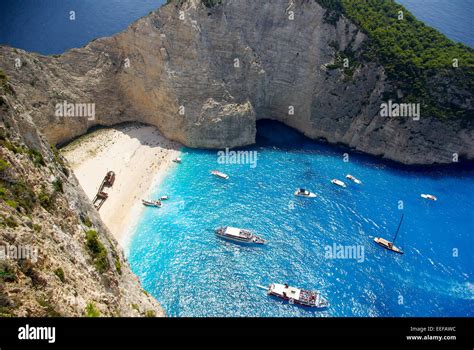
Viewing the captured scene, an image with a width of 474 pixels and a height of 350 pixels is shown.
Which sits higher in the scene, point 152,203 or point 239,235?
point 152,203

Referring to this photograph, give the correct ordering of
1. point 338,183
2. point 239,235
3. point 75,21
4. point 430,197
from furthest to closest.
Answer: point 75,21, point 338,183, point 430,197, point 239,235

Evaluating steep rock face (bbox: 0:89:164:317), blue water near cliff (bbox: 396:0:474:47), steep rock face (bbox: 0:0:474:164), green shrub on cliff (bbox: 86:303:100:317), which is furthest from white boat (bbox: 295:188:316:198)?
blue water near cliff (bbox: 396:0:474:47)

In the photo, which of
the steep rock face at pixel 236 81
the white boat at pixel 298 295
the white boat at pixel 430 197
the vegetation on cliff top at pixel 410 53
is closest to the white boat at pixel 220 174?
the steep rock face at pixel 236 81

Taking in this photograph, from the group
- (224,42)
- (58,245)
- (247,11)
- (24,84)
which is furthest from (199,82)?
(58,245)

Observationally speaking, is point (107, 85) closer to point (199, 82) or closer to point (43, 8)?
point (199, 82)

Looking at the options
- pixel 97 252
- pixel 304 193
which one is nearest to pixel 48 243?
pixel 97 252

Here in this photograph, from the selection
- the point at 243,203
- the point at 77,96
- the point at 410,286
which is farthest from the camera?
the point at 77,96

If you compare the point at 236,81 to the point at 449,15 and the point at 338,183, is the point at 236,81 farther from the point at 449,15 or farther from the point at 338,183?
the point at 449,15
